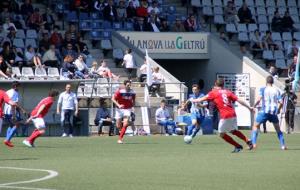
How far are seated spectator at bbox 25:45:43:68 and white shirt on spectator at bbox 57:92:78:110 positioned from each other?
2.20 metres

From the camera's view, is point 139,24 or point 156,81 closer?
point 156,81

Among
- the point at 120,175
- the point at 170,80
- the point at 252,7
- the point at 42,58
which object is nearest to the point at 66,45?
the point at 42,58

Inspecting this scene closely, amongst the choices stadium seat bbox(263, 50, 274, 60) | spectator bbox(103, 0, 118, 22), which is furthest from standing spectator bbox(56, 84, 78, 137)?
stadium seat bbox(263, 50, 274, 60)

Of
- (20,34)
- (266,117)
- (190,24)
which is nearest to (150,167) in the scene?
(266,117)

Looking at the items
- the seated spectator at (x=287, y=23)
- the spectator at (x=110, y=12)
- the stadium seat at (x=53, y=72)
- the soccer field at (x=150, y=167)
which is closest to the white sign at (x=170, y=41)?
the spectator at (x=110, y=12)

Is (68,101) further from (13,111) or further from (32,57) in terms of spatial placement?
(32,57)

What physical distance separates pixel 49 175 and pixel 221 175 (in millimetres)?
2761

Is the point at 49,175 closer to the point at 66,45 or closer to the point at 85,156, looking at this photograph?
the point at 85,156

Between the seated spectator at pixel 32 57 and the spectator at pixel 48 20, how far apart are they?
2.27 m

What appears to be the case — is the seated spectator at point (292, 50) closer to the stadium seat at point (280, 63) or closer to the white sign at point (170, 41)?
the stadium seat at point (280, 63)

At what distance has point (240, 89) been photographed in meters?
43.5

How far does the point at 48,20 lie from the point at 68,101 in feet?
19.5

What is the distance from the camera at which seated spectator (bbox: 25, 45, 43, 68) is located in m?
36.8

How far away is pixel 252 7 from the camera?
47875 mm
